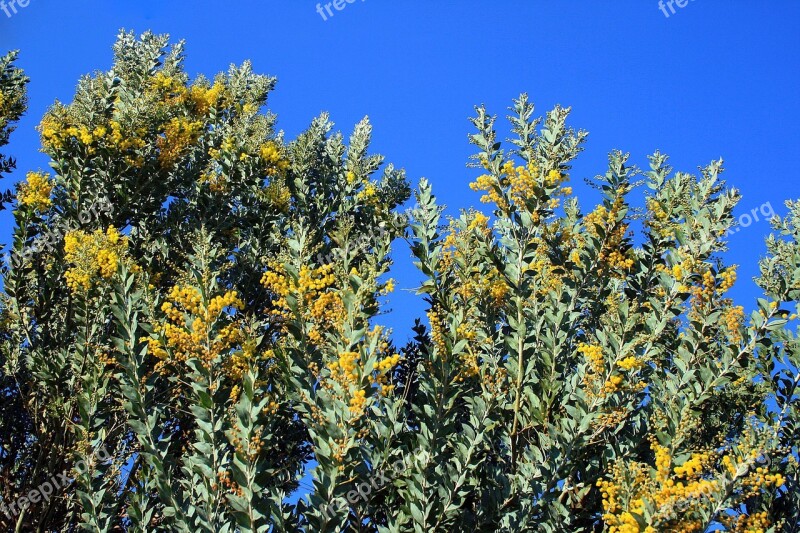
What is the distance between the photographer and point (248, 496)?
6078 millimetres

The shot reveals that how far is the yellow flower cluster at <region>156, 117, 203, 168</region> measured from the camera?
1155 centimetres

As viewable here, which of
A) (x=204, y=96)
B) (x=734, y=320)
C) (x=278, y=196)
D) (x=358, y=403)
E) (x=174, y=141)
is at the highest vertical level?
(x=204, y=96)

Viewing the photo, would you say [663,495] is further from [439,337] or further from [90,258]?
[90,258]

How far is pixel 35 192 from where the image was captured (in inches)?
419

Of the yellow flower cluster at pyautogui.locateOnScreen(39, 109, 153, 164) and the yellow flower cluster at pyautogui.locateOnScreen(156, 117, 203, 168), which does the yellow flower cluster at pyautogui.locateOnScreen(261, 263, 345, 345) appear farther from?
the yellow flower cluster at pyautogui.locateOnScreen(156, 117, 203, 168)

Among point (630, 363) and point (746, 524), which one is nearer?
point (746, 524)

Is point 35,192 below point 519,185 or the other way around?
the other way around

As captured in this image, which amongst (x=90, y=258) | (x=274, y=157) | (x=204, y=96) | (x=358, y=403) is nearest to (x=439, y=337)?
(x=358, y=403)

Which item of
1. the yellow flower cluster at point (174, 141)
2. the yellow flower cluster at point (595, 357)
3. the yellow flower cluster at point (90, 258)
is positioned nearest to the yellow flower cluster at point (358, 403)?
the yellow flower cluster at point (595, 357)

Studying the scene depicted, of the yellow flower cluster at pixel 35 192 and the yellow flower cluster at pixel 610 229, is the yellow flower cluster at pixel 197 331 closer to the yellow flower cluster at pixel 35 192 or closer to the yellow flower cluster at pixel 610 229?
the yellow flower cluster at pixel 610 229

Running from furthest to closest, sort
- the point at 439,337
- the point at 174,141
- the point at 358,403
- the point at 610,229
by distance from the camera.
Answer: the point at 174,141
the point at 610,229
the point at 439,337
the point at 358,403

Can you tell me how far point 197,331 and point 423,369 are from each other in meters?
1.99

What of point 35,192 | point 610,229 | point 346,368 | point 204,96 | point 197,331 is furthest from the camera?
point 204,96

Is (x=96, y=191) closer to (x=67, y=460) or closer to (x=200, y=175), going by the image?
(x=200, y=175)
